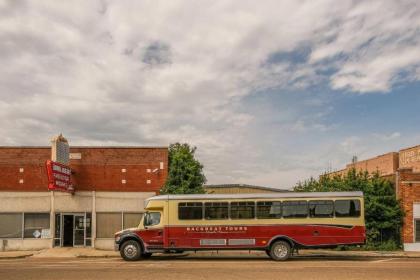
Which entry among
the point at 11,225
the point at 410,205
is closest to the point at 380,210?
the point at 410,205

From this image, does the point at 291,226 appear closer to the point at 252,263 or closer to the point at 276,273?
the point at 252,263

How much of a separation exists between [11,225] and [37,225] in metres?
1.52

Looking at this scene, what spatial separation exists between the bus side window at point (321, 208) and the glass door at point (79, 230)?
47.1 feet

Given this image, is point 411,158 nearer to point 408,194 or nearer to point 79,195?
point 408,194

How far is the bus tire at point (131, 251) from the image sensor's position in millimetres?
22672

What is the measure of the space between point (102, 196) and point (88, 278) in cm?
1455

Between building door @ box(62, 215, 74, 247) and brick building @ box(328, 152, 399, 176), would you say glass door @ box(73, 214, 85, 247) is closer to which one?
building door @ box(62, 215, 74, 247)

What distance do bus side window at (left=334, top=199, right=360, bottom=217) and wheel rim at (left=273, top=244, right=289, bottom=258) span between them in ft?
9.09

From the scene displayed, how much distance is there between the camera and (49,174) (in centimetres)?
2658

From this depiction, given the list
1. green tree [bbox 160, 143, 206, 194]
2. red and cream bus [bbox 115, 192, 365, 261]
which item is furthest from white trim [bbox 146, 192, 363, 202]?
green tree [bbox 160, 143, 206, 194]

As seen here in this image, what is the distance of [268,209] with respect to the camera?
2272cm

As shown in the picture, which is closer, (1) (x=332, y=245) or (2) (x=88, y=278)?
Answer: (2) (x=88, y=278)

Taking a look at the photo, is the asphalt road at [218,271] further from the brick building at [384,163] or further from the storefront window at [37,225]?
the brick building at [384,163]

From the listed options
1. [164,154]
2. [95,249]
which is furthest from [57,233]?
[164,154]
